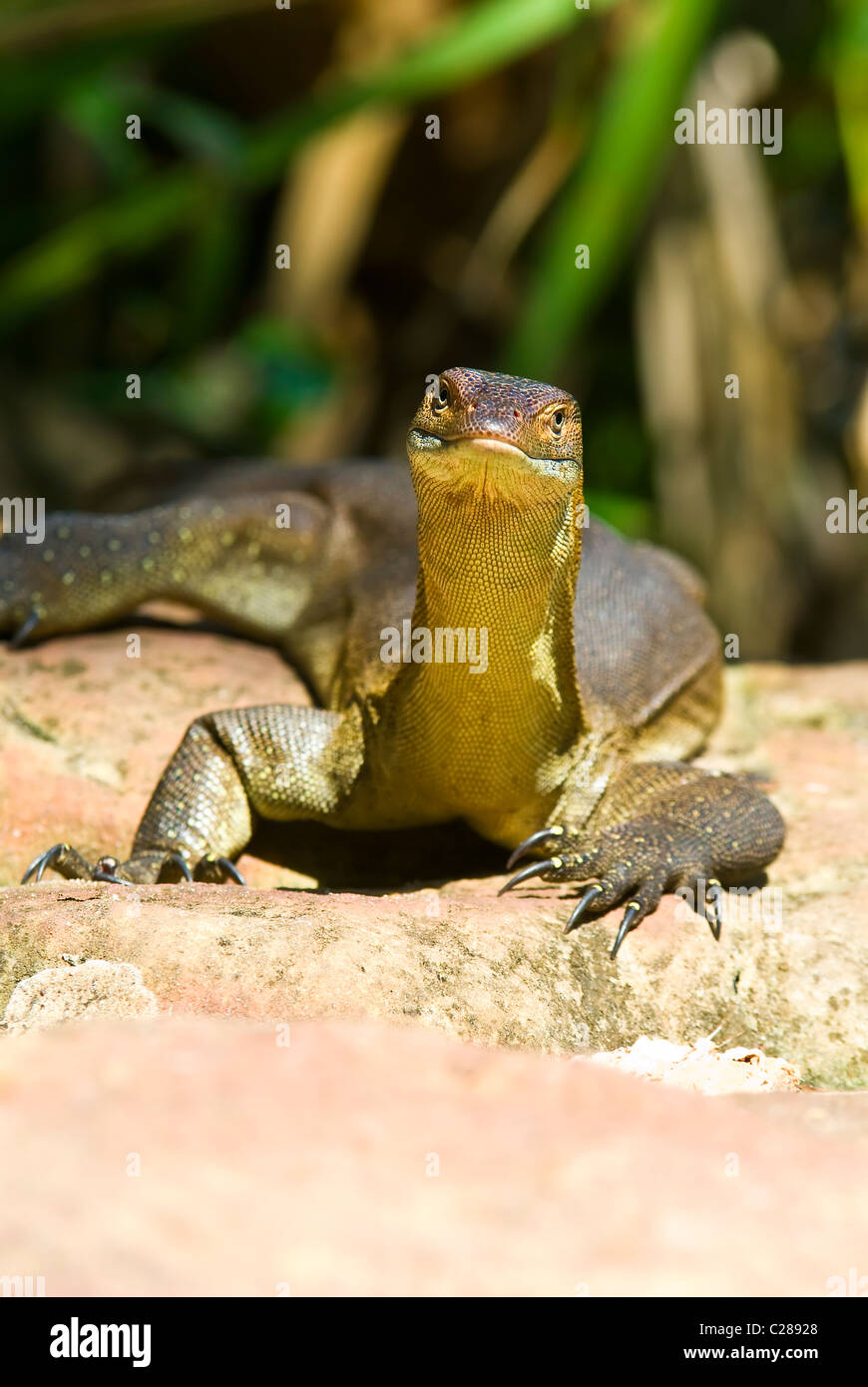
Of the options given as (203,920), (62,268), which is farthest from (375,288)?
(203,920)

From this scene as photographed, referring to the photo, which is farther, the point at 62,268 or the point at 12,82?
the point at 62,268

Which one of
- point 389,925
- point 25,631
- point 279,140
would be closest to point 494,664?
point 389,925

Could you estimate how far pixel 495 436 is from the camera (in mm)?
4188

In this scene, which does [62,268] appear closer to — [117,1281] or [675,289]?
[675,289]

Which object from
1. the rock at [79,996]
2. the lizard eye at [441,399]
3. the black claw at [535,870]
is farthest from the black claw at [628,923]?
the lizard eye at [441,399]

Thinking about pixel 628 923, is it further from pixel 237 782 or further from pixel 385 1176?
pixel 385 1176

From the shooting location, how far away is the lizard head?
421 cm

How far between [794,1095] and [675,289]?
8.27m

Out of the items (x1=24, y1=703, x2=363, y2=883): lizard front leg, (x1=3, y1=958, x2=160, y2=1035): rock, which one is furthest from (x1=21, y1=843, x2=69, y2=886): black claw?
(x1=3, y1=958, x2=160, y2=1035): rock

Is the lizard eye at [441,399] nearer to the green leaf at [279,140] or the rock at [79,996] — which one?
the rock at [79,996]

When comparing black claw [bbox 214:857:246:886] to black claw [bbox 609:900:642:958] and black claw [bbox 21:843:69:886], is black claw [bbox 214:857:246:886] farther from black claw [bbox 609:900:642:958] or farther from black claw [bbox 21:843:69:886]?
black claw [bbox 609:900:642:958]

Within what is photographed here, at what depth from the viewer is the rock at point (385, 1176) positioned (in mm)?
2389

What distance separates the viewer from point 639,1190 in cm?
263

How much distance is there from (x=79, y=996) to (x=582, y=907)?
155 cm
